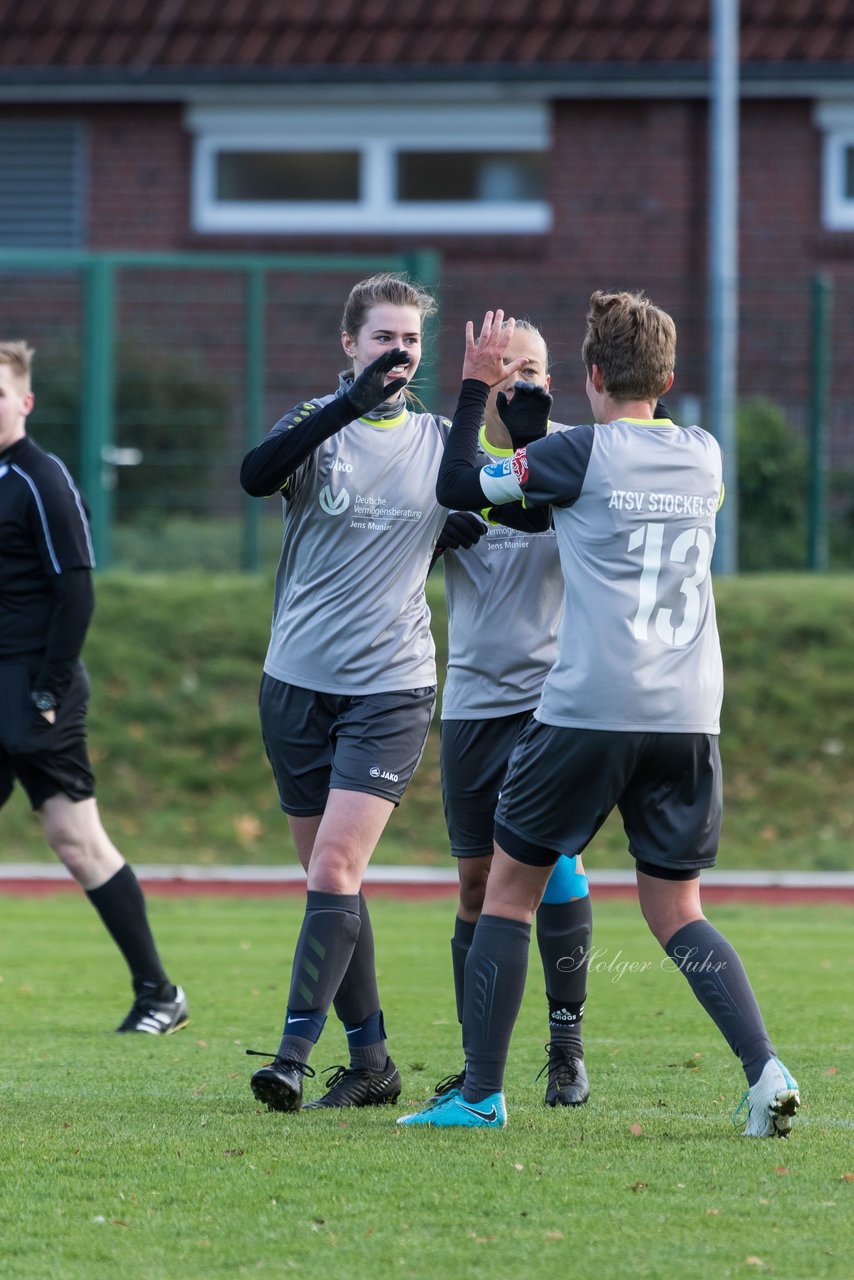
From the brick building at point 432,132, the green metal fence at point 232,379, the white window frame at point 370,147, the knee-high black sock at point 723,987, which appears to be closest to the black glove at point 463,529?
the knee-high black sock at point 723,987

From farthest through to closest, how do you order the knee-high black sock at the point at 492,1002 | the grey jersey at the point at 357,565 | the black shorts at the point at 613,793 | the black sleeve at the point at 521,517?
the grey jersey at the point at 357,565, the black sleeve at the point at 521,517, the knee-high black sock at the point at 492,1002, the black shorts at the point at 613,793

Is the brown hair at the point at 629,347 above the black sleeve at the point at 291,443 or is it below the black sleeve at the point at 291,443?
above

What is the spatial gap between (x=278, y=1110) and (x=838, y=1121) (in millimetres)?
1461

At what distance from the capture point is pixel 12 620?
6.77m

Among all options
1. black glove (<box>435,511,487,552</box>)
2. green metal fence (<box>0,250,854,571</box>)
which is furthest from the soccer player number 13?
green metal fence (<box>0,250,854,571</box>)

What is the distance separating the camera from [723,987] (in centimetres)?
483

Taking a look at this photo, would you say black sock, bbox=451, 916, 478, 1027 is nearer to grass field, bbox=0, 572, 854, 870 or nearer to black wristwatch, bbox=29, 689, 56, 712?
black wristwatch, bbox=29, 689, 56, 712

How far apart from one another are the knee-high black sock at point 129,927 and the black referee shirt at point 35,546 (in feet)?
2.80

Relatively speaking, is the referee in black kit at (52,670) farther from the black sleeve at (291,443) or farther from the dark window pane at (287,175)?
the dark window pane at (287,175)

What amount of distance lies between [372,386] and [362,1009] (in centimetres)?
174

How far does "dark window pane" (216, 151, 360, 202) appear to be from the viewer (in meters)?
18.7


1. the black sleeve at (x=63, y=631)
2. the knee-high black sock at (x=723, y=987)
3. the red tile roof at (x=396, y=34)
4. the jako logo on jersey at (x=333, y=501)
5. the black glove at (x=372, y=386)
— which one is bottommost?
the knee-high black sock at (x=723, y=987)

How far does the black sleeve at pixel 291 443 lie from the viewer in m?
5.20

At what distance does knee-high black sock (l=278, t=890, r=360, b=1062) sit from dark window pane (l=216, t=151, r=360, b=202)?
14280 millimetres
